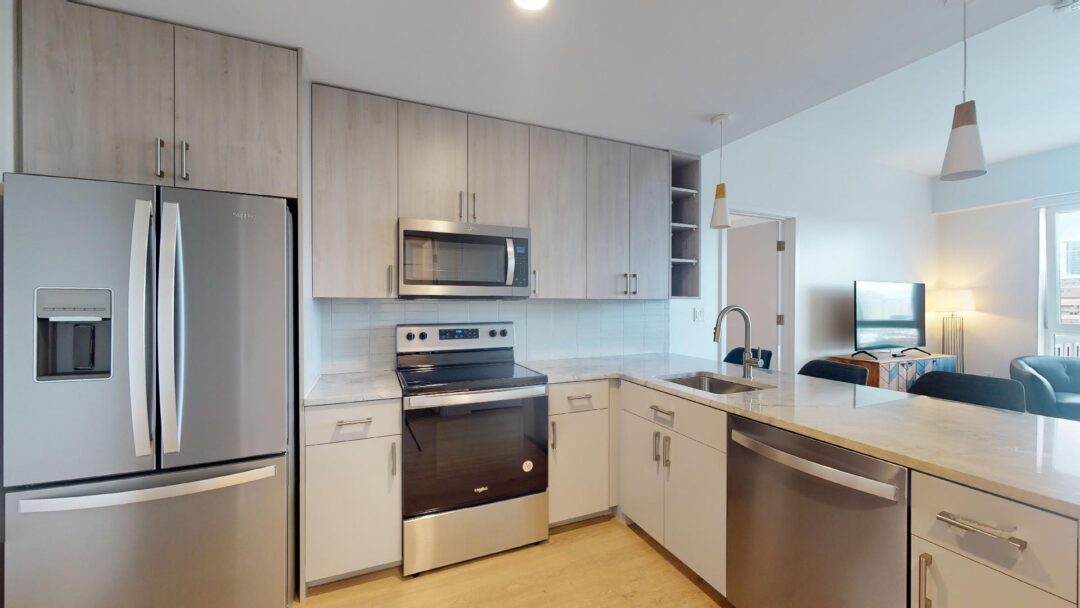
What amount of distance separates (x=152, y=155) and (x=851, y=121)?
14.5 ft

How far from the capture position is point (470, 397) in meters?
1.93

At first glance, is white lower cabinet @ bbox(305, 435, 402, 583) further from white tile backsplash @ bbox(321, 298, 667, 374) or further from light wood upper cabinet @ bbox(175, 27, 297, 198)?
light wood upper cabinet @ bbox(175, 27, 297, 198)

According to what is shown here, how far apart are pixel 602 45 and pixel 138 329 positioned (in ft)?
6.57

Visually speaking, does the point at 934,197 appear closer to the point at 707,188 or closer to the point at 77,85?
the point at 707,188

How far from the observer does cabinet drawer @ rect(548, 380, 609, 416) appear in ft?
7.11

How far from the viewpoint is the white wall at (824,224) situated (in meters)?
3.36

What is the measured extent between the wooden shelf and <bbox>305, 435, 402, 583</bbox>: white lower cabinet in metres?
2.45

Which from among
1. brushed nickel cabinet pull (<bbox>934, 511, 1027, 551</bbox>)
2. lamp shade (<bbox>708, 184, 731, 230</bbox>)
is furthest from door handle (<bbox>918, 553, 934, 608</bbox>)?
lamp shade (<bbox>708, 184, 731, 230</bbox>)

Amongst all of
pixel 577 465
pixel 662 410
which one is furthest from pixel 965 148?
pixel 577 465

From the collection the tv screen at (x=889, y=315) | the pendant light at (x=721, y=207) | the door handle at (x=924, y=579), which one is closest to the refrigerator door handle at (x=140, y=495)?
the door handle at (x=924, y=579)

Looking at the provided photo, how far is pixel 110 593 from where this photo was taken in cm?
136

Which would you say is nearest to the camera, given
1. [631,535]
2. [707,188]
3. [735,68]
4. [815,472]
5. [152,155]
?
[815,472]

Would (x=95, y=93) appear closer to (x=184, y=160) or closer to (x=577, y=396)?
(x=184, y=160)

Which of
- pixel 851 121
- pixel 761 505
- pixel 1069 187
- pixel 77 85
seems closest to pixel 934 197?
pixel 1069 187
